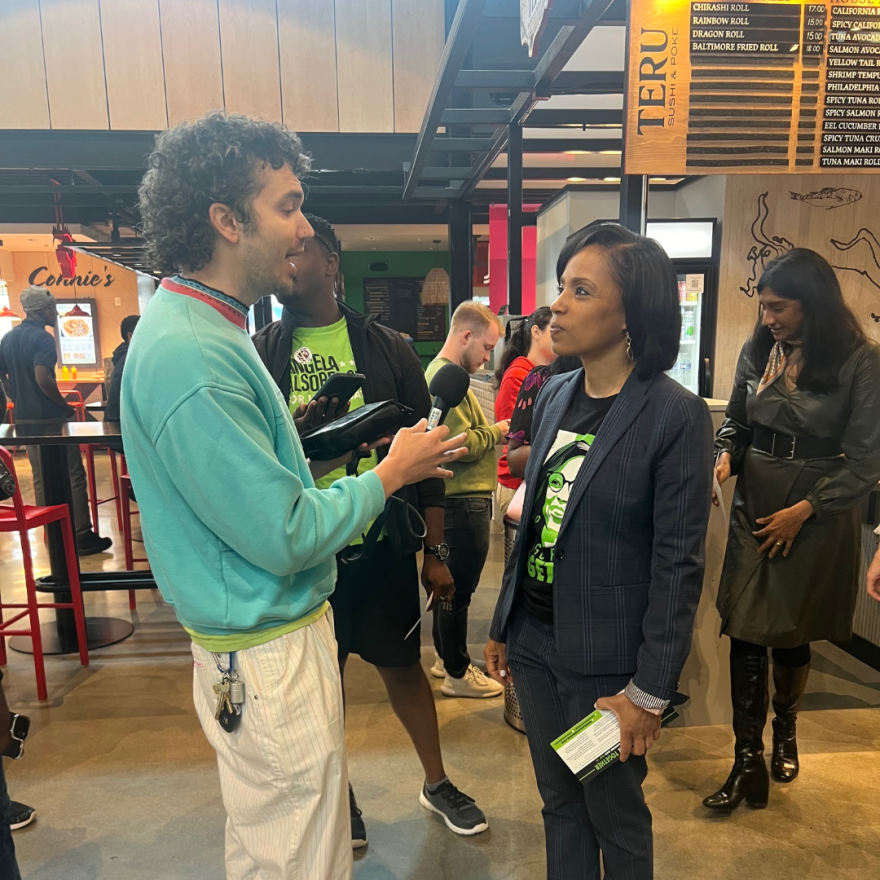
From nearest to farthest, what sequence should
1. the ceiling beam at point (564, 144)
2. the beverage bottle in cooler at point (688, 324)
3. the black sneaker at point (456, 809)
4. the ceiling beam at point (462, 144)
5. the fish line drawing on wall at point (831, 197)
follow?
the black sneaker at point (456, 809), the ceiling beam at point (462, 144), the fish line drawing on wall at point (831, 197), the ceiling beam at point (564, 144), the beverage bottle in cooler at point (688, 324)

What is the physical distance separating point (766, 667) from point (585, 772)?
1.29 metres

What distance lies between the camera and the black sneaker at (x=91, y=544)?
528 centimetres

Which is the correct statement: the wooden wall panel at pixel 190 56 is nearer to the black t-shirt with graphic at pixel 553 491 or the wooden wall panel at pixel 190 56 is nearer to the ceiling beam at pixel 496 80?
the ceiling beam at pixel 496 80

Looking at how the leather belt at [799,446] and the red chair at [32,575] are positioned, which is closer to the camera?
the leather belt at [799,446]

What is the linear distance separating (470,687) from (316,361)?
1828 millimetres

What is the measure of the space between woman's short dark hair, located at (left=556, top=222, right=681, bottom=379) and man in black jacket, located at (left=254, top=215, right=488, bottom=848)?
0.75 meters

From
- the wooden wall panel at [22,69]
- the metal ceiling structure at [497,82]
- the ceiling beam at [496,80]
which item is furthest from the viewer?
the wooden wall panel at [22,69]

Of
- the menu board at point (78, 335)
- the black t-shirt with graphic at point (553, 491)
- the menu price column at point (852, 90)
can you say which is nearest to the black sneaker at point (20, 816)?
the black t-shirt with graphic at point (553, 491)

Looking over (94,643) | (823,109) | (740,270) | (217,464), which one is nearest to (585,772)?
(217,464)

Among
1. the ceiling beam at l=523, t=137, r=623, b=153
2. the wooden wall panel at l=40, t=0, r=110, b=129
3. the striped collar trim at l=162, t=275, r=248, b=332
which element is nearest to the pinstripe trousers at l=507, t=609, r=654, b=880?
the striped collar trim at l=162, t=275, r=248, b=332

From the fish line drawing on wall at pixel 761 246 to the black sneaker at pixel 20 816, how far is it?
17.7 feet

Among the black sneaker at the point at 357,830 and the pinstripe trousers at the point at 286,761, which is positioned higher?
the pinstripe trousers at the point at 286,761

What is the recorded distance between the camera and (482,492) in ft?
9.48

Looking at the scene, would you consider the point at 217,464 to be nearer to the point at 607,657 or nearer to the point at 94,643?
the point at 607,657
